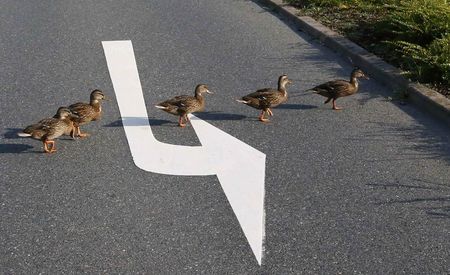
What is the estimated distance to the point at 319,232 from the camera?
4.98 meters

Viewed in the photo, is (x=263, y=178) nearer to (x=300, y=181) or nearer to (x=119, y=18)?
(x=300, y=181)

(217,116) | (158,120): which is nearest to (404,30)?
(217,116)

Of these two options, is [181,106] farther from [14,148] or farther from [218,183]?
[14,148]

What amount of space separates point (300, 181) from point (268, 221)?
81 centimetres

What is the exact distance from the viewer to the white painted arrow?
5289mm

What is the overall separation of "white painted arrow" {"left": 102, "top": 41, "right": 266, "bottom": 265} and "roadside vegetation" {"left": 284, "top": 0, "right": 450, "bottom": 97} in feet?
9.46

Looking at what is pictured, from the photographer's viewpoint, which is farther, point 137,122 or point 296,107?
point 296,107

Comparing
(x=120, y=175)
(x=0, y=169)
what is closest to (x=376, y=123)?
(x=120, y=175)

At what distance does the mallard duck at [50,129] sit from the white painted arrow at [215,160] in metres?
0.67

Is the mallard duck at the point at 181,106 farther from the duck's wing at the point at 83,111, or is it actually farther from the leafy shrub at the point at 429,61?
the leafy shrub at the point at 429,61

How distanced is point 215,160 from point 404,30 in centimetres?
460

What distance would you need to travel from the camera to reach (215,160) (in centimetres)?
631

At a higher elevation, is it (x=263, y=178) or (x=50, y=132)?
(x=50, y=132)

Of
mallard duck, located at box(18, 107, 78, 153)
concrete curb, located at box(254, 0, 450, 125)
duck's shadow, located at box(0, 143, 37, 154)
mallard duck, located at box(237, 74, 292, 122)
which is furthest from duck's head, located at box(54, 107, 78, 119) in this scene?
concrete curb, located at box(254, 0, 450, 125)
